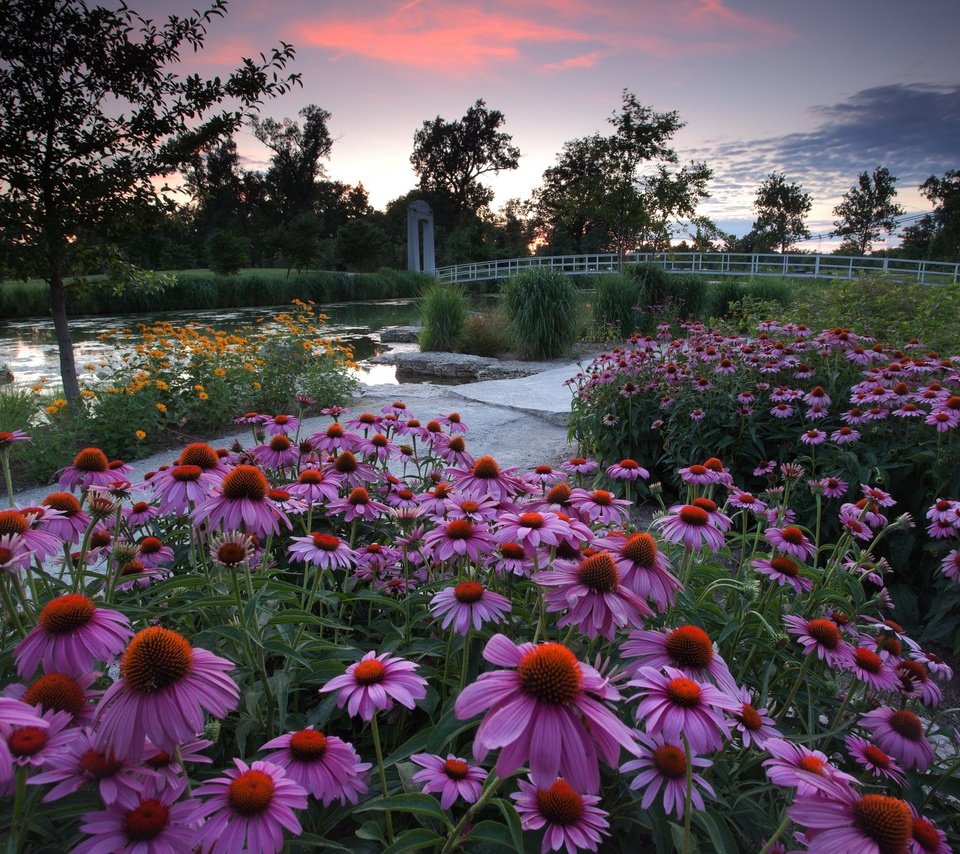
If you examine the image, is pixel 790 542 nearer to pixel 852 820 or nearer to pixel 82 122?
pixel 852 820

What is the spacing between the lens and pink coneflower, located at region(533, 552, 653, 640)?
72 centimetres

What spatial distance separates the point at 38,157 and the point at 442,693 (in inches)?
198

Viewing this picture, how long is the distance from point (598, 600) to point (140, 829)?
52cm

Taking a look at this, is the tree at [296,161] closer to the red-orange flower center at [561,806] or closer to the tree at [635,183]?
the tree at [635,183]

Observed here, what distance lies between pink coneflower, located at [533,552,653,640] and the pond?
699 centimetres

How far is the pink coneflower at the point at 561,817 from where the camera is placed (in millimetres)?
618

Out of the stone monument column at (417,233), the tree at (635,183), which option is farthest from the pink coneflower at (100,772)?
the stone monument column at (417,233)

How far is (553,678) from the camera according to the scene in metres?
0.53

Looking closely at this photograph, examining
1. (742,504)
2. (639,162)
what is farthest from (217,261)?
(742,504)

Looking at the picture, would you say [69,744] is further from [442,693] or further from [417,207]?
[417,207]

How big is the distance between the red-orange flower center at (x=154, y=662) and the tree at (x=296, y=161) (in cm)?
4305

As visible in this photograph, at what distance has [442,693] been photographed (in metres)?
1.02

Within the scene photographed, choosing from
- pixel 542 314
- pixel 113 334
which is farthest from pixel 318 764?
pixel 113 334

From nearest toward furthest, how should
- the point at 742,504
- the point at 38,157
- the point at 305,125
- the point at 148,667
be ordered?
1. the point at 148,667
2. the point at 742,504
3. the point at 38,157
4. the point at 305,125
